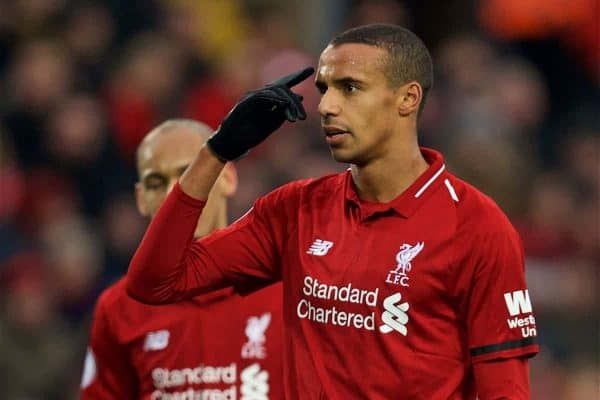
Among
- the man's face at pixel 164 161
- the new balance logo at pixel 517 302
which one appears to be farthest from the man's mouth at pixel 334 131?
the man's face at pixel 164 161

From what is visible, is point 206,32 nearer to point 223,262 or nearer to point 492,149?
point 492,149

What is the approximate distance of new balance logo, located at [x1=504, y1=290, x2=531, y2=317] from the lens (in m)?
4.20

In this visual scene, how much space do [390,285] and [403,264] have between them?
7 cm

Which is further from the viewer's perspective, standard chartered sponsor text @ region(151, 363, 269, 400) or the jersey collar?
standard chartered sponsor text @ region(151, 363, 269, 400)

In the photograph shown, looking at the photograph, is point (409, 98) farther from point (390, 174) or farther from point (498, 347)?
point (498, 347)

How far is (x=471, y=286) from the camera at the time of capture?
4.22 m

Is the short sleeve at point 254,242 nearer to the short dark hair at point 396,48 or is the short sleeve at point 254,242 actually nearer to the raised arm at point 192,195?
the raised arm at point 192,195

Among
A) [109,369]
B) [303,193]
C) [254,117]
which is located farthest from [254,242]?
[109,369]

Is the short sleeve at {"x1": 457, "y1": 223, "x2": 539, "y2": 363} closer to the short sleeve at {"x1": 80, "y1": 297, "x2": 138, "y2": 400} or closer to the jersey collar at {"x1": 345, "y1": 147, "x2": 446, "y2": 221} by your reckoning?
the jersey collar at {"x1": 345, "y1": 147, "x2": 446, "y2": 221}

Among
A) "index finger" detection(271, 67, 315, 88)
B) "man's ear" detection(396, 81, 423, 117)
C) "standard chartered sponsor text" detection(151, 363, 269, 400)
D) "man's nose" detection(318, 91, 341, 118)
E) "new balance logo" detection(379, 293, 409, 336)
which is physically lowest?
"new balance logo" detection(379, 293, 409, 336)

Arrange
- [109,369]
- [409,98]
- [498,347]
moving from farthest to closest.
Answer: [109,369]
[409,98]
[498,347]

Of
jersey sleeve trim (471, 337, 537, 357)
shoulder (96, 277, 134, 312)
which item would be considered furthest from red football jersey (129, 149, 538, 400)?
shoulder (96, 277, 134, 312)

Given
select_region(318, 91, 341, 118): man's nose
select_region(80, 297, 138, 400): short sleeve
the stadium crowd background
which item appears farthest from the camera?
the stadium crowd background

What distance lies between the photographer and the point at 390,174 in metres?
4.45
